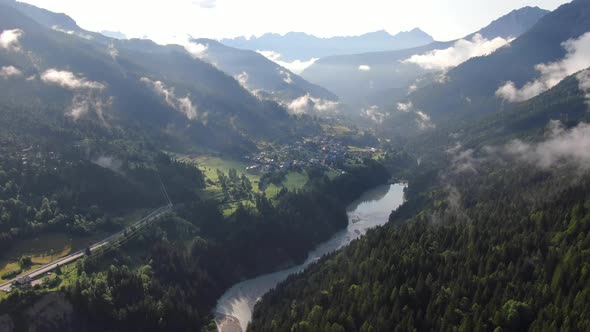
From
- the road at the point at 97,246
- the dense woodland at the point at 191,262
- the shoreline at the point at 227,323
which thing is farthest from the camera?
the shoreline at the point at 227,323

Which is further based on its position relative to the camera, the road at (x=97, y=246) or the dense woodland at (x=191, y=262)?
the road at (x=97, y=246)

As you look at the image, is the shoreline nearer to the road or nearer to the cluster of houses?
the road

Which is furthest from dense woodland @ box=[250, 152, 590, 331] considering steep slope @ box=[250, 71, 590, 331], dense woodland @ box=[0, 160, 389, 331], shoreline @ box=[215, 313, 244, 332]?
dense woodland @ box=[0, 160, 389, 331]

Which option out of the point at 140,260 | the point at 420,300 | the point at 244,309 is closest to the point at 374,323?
the point at 420,300

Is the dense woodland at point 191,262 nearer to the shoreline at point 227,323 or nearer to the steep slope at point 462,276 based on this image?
the shoreline at point 227,323

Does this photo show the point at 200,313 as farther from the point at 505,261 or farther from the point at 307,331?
the point at 505,261

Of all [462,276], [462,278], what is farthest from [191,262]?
[462,278]

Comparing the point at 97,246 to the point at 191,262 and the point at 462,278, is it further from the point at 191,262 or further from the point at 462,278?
the point at 462,278

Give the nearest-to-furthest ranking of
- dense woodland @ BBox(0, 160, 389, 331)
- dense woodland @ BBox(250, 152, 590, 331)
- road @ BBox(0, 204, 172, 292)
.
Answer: dense woodland @ BBox(250, 152, 590, 331) → dense woodland @ BBox(0, 160, 389, 331) → road @ BBox(0, 204, 172, 292)

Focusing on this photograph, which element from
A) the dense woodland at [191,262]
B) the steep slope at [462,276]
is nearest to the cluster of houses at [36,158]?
the dense woodland at [191,262]
